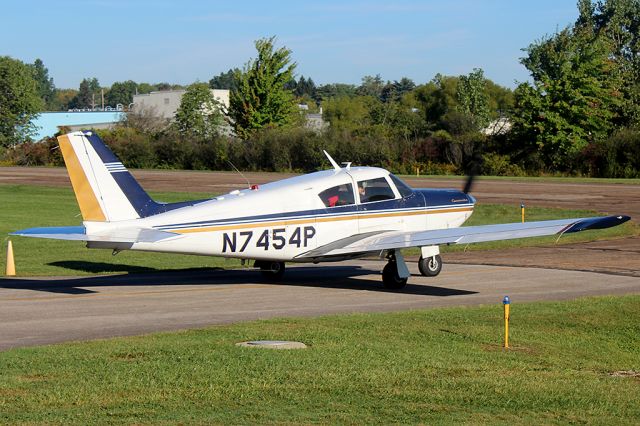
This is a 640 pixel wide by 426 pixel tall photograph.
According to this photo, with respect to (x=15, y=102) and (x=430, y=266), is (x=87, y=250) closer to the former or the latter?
(x=430, y=266)

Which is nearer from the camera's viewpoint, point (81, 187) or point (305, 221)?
point (81, 187)

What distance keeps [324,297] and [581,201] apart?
29.3 m

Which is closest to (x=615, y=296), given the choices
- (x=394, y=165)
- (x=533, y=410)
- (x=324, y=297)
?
(x=324, y=297)

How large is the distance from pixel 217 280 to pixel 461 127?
64.5m

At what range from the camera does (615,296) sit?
1816 cm

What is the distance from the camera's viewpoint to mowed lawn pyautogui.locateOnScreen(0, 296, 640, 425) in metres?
9.09

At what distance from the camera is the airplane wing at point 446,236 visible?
18.7 metres

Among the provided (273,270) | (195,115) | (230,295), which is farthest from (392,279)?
(195,115)

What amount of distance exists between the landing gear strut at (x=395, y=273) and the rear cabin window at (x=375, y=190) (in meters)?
1.36

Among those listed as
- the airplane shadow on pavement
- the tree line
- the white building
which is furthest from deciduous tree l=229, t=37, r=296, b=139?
the airplane shadow on pavement

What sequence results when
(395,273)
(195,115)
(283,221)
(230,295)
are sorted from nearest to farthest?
(230,295) → (283,221) → (395,273) → (195,115)

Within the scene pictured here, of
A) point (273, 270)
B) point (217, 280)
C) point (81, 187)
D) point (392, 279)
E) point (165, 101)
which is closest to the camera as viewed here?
point (81, 187)

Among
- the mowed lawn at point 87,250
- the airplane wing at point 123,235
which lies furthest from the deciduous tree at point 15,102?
the airplane wing at point 123,235

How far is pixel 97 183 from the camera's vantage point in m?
18.2
